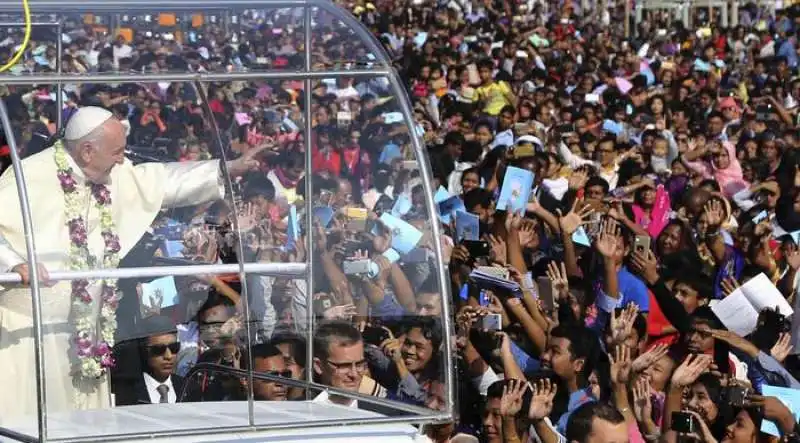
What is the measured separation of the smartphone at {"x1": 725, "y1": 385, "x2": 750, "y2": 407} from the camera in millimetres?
6219

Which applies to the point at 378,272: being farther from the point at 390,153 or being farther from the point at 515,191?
the point at 515,191

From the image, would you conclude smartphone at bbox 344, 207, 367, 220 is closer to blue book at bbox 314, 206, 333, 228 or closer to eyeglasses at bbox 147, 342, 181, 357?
blue book at bbox 314, 206, 333, 228

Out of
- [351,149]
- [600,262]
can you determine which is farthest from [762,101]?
[351,149]

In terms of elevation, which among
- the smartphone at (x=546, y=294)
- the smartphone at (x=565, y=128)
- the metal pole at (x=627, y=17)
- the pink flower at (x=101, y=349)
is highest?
the pink flower at (x=101, y=349)

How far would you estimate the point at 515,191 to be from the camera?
32.9 feet

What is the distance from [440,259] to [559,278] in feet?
13.2

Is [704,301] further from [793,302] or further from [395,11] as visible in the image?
[395,11]

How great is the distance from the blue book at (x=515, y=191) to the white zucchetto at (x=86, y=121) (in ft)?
16.0

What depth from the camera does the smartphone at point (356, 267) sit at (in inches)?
210

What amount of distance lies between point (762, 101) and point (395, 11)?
43.7 ft

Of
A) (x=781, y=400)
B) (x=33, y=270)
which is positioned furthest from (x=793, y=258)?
(x=33, y=270)

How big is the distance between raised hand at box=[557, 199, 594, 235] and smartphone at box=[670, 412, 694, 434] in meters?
4.00

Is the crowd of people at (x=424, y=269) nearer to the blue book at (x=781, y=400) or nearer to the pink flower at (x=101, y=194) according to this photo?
the blue book at (x=781, y=400)

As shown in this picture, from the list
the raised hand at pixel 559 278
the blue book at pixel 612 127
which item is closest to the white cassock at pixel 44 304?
the raised hand at pixel 559 278
